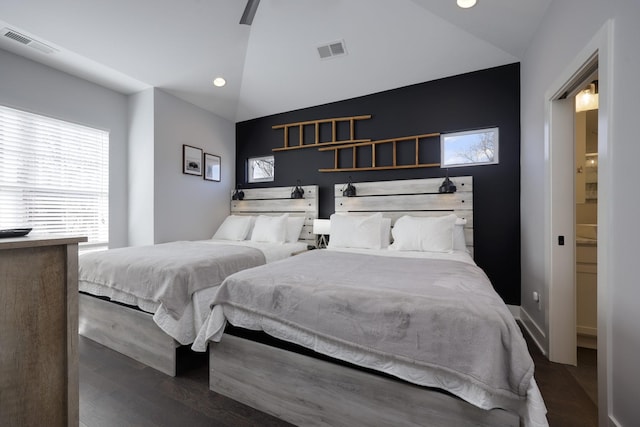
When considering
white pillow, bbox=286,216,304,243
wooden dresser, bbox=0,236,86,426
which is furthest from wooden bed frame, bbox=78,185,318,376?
white pillow, bbox=286,216,304,243

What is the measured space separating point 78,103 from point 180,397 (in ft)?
11.7

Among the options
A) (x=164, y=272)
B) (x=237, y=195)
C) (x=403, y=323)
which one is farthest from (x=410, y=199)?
(x=237, y=195)

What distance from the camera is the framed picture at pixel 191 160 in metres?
3.95

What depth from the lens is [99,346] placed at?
2.32 m

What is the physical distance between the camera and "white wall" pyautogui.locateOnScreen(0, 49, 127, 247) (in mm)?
2793

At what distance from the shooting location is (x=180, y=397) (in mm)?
1710

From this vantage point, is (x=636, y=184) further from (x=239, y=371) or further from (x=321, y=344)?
(x=239, y=371)

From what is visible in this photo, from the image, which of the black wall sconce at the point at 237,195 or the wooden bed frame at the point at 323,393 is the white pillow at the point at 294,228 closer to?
the black wall sconce at the point at 237,195

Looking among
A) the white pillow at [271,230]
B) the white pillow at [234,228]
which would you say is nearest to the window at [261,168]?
the white pillow at [234,228]

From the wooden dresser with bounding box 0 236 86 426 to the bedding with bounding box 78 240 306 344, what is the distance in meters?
0.94

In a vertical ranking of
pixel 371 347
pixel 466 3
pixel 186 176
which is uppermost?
pixel 466 3

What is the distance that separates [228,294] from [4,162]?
9.89 ft

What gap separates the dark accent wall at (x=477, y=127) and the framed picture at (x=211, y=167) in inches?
71.5

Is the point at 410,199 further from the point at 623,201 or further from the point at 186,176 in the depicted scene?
the point at 186,176
